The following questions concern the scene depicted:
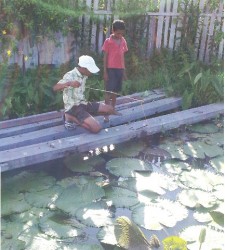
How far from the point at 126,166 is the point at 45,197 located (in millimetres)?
1094

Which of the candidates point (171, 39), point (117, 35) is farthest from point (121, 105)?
point (171, 39)

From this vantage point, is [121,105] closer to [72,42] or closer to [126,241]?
[72,42]

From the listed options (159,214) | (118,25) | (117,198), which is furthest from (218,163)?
(118,25)

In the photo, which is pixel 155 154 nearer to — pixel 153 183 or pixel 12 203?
pixel 153 183

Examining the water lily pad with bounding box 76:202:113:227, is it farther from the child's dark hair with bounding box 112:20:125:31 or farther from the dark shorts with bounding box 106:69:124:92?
the child's dark hair with bounding box 112:20:125:31

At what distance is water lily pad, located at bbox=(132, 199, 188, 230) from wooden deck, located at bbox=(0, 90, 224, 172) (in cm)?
114

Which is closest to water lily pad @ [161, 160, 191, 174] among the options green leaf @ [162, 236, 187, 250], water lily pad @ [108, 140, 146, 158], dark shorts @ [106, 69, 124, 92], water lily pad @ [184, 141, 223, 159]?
water lily pad @ [184, 141, 223, 159]

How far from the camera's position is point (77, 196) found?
164 inches

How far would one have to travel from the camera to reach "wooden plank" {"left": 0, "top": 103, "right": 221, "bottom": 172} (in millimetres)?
4371

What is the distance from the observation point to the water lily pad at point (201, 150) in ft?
17.3

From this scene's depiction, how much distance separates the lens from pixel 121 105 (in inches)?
236

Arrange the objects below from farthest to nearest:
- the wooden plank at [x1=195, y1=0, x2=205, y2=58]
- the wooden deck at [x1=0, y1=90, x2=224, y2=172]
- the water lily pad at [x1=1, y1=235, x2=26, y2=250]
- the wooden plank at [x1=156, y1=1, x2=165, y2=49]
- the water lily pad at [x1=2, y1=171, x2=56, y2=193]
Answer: the wooden plank at [x1=195, y1=0, x2=205, y2=58] → the wooden plank at [x1=156, y1=1, x2=165, y2=49] → the wooden deck at [x1=0, y1=90, x2=224, y2=172] → the water lily pad at [x1=2, y1=171, x2=56, y2=193] → the water lily pad at [x1=1, y1=235, x2=26, y2=250]

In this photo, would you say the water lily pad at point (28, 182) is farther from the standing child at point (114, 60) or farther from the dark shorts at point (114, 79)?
the dark shorts at point (114, 79)

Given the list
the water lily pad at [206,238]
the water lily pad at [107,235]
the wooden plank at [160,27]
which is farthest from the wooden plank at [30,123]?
the water lily pad at [206,238]
